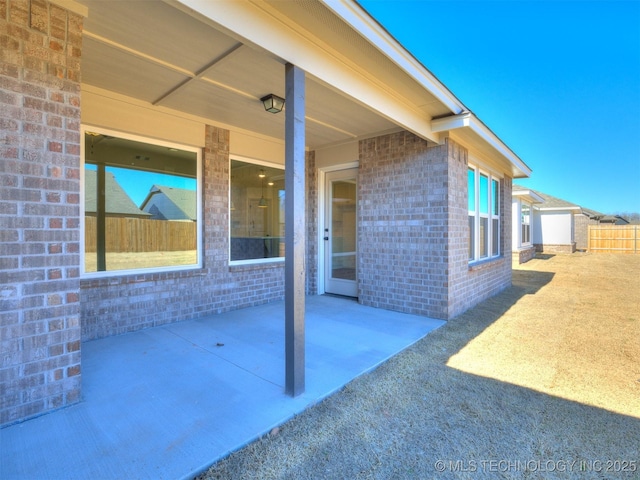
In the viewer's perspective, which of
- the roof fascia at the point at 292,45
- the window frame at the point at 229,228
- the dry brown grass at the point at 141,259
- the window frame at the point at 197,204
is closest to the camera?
the roof fascia at the point at 292,45

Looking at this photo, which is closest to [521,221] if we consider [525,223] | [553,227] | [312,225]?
[525,223]

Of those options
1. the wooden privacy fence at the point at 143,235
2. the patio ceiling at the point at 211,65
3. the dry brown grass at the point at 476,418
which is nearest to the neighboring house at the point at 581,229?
the dry brown grass at the point at 476,418

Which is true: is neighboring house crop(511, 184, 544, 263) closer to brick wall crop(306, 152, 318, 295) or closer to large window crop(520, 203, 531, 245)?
large window crop(520, 203, 531, 245)

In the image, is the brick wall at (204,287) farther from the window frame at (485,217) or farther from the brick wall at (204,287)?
the window frame at (485,217)

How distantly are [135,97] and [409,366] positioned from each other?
173 inches

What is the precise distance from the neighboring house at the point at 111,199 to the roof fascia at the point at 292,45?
106 inches

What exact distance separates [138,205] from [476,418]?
4.36m

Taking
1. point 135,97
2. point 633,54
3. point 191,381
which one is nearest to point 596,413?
point 191,381

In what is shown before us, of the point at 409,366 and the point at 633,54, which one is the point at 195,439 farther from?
the point at 633,54

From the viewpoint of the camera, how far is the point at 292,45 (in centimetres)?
244

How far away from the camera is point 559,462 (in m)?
1.75

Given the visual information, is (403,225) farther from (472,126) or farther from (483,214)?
(483,214)

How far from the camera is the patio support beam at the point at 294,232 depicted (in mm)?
2357

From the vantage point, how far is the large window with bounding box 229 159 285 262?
505 cm
